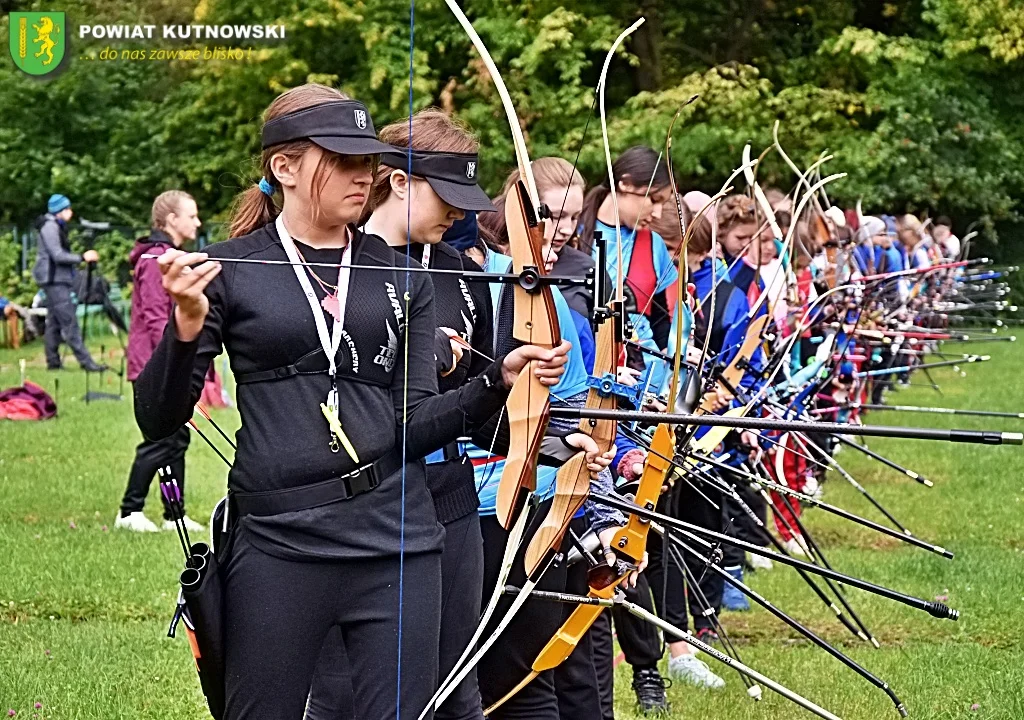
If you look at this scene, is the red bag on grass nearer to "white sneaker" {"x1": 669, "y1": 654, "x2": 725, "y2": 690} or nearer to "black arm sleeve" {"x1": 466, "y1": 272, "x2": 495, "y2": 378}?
"white sneaker" {"x1": 669, "y1": 654, "x2": 725, "y2": 690}

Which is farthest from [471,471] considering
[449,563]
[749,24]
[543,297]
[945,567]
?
[749,24]

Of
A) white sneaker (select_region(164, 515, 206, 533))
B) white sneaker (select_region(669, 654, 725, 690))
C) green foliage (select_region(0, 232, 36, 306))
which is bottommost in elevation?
green foliage (select_region(0, 232, 36, 306))

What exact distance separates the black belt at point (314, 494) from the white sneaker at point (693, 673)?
2787 millimetres

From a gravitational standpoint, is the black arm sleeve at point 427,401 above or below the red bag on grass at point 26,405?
above

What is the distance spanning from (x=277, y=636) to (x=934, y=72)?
72.8ft

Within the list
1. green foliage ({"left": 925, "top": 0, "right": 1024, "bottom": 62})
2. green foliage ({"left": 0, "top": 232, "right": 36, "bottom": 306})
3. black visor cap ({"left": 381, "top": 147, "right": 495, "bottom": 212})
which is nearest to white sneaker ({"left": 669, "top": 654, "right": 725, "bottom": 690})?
black visor cap ({"left": 381, "top": 147, "right": 495, "bottom": 212})

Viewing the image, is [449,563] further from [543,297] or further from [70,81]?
[70,81]

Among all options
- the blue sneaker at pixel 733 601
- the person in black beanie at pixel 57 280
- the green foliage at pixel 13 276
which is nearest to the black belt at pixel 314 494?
the blue sneaker at pixel 733 601

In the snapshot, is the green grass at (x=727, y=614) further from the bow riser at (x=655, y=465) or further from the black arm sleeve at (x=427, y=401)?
the black arm sleeve at (x=427, y=401)

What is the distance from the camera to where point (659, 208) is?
5.34 metres

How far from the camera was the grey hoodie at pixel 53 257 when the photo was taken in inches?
584

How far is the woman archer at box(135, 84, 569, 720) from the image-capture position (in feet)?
8.54

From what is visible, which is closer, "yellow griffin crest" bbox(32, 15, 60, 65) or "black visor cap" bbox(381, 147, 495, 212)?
"black visor cap" bbox(381, 147, 495, 212)

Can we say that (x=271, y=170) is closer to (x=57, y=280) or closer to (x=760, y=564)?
(x=760, y=564)
